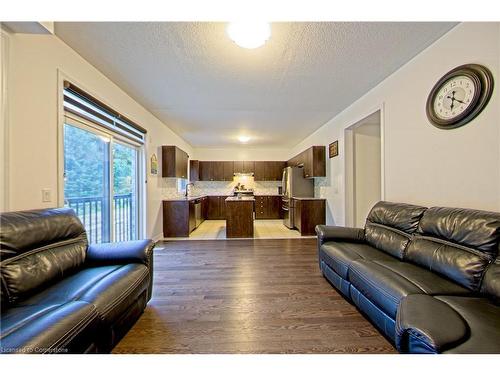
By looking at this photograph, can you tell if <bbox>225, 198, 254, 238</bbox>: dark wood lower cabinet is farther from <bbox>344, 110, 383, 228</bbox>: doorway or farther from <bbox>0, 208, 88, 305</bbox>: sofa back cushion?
<bbox>0, 208, 88, 305</bbox>: sofa back cushion

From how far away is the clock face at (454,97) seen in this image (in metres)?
1.90

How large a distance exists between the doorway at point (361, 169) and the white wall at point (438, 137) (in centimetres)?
77

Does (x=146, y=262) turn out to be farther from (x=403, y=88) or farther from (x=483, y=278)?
(x=403, y=88)

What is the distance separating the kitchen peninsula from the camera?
4.97 meters

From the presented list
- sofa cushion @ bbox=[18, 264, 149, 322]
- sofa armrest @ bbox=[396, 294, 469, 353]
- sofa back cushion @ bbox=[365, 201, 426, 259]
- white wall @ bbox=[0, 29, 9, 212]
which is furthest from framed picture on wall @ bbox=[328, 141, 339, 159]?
white wall @ bbox=[0, 29, 9, 212]

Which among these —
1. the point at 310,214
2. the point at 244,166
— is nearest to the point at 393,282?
the point at 310,214

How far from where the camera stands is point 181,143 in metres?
6.48

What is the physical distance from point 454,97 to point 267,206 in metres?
6.22

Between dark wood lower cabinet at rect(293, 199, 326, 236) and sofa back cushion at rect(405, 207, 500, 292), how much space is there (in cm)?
307

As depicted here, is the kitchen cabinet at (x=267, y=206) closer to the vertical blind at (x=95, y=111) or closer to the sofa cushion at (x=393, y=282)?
the vertical blind at (x=95, y=111)

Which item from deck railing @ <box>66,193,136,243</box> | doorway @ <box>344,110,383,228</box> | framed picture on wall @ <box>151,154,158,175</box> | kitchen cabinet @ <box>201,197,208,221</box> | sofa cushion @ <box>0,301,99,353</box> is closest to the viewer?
sofa cushion @ <box>0,301,99,353</box>

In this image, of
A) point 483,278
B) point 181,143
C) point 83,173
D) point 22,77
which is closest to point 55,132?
point 22,77

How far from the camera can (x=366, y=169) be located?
4355 millimetres
